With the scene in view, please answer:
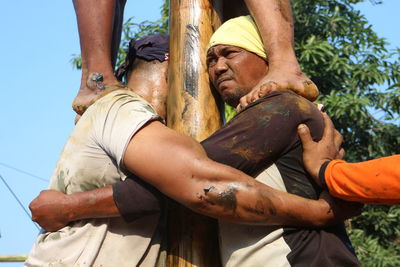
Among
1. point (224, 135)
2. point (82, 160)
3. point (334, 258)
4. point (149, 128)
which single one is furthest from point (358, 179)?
point (82, 160)

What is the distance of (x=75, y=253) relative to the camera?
2.98 meters

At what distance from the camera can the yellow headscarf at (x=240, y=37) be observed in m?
3.46

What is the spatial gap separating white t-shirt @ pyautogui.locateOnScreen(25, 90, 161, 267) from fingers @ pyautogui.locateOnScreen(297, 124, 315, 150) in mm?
560

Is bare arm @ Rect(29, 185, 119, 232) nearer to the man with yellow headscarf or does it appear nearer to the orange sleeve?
the man with yellow headscarf

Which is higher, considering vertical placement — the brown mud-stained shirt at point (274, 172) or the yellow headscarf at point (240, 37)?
the yellow headscarf at point (240, 37)

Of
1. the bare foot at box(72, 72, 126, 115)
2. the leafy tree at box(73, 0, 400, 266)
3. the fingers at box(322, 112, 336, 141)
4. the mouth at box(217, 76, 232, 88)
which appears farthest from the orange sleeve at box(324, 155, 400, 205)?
the leafy tree at box(73, 0, 400, 266)

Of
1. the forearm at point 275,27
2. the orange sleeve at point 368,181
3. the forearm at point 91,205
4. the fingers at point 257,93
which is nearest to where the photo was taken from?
the orange sleeve at point 368,181

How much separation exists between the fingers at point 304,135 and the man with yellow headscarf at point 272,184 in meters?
0.02

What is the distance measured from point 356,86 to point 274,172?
7300 mm

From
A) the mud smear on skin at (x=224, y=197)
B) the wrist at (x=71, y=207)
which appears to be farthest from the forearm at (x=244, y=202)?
the wrist at (x=71, y=207)

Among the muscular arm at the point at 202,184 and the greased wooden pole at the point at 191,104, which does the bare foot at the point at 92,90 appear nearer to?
the greased wooden pole at the point at 191,104

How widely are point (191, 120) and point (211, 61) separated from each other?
11.2 inches

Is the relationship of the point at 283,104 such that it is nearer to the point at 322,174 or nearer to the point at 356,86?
the point at 322,174

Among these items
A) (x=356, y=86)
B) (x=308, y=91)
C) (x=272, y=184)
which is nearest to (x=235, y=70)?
(x=308, y=91)
